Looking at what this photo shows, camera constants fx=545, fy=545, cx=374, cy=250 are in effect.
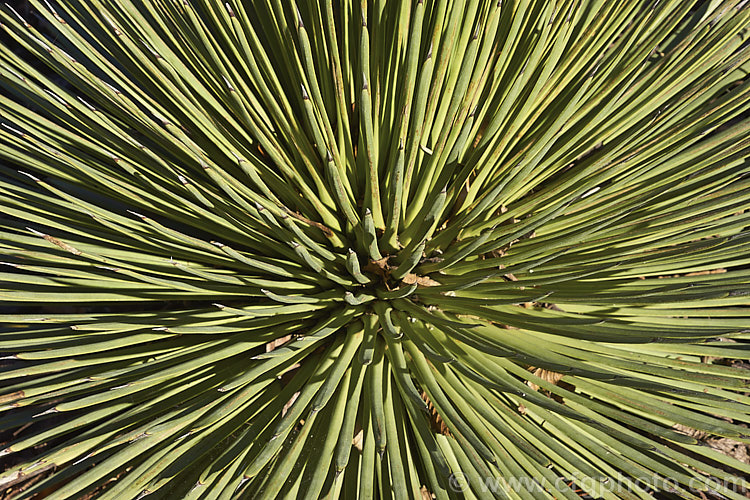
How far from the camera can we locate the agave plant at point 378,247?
1412mm

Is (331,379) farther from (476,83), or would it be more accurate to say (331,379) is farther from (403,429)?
(476,83)

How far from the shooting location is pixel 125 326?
153 cm

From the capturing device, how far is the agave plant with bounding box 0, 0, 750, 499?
4.63 ft

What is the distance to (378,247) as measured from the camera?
163 centimetres

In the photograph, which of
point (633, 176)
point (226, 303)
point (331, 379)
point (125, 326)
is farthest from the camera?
point (226, 303)

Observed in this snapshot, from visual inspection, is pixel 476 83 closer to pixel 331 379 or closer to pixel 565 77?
pixel 565 77

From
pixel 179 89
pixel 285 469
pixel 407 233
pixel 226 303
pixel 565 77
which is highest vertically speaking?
pixel 565 77

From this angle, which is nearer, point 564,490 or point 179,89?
point 564,490

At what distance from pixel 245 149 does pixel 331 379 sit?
2.59ft

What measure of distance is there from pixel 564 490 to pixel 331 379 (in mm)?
680

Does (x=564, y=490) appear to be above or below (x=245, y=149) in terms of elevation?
below

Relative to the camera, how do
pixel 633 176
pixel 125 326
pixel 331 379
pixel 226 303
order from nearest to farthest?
pixel 331 379, pixel 125 326, pixel 633 176, pixel 226 303

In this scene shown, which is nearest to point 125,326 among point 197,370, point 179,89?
point 197,370

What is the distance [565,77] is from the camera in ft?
5.68
